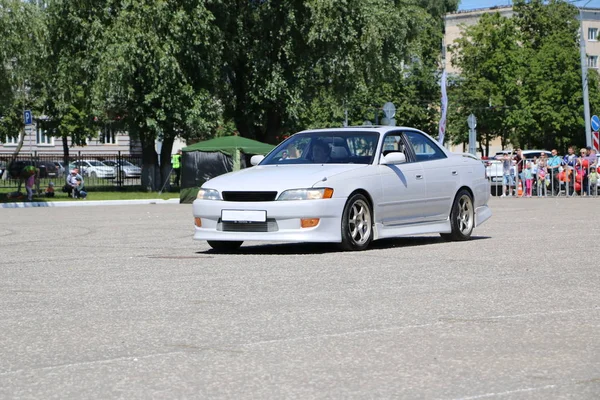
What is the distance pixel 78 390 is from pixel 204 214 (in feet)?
27.9

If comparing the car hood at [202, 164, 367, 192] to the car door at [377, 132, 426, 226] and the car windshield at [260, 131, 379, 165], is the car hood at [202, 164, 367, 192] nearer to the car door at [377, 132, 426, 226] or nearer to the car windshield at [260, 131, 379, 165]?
the car windshield at [260, 131, 379, 165]

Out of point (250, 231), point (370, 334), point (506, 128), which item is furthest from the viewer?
point (506, 128)

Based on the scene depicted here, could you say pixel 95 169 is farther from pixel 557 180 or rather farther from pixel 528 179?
pixel 557 180

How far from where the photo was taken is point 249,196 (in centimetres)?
1388

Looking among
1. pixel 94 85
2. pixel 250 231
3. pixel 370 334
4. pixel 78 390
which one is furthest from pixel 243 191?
pixel 94 85

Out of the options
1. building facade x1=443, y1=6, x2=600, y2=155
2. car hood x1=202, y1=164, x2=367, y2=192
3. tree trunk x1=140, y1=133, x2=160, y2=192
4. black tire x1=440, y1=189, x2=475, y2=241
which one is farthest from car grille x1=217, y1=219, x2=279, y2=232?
building facade x1=443, y1=6, x2=600, y2=155

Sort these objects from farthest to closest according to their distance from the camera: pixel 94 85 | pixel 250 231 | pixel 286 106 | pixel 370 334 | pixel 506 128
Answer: pixel 506 128 < pixel 286 106 < pixel 94 85 < pixel 250 231 < pixel 370 334

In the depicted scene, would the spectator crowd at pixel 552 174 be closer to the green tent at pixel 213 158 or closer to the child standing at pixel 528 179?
the child standing at pixel 528 179

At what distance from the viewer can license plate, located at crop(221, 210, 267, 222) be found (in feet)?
45.0

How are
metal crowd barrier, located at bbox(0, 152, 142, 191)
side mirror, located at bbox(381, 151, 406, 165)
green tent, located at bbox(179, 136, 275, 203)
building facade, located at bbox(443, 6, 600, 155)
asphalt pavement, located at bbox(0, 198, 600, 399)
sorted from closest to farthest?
asphalt pavement, located at bbox(0, 198, 600, 399)
side mirror, located at bbox(381, 151, 406, 165)
green tent, located at bbox(179, 136, 275, 203)
metal crowd barrier, located at bbox(0, 152, 142, 191)
building facade, located at bbox(443, 6, 600, 155)

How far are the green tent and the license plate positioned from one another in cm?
2509

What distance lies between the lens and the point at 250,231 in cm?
1382

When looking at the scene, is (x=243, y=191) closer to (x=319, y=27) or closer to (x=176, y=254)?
(x=176, y=254)

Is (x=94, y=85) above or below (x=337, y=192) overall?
above
